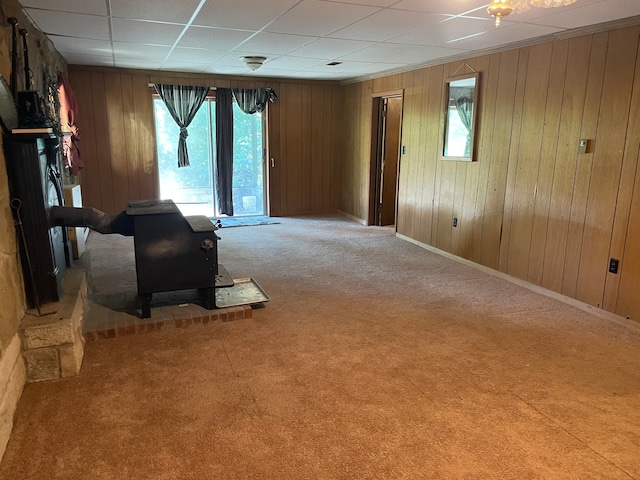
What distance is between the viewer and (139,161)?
6.67 meters

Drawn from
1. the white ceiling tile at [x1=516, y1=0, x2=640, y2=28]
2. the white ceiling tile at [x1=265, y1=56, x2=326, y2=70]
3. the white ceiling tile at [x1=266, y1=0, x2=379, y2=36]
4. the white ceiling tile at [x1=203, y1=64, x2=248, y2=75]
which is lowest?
the white ceiling tile at [x1=516, y1=0, x2=640, y2=28]

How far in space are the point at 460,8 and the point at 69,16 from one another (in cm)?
286

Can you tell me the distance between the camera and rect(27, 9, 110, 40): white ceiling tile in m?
3.42

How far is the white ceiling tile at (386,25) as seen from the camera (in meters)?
3.25

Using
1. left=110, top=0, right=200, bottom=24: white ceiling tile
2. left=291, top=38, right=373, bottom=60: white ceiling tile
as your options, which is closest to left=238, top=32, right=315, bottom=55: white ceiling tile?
left=291, top=38, right=373, bottom=60: white ceiling tile

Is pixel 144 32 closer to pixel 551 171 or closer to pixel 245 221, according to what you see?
pixel 245 221

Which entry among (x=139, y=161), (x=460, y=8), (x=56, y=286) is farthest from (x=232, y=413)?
(x=139, y=161)

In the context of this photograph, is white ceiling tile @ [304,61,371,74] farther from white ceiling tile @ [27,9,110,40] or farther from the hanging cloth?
the hanging cloth

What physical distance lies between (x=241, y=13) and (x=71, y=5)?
3.81 ft

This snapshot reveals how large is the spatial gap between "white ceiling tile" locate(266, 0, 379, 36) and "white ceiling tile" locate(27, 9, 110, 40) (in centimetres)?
138

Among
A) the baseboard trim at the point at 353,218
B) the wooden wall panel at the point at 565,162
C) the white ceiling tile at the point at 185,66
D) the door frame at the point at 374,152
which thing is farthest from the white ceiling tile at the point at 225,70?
the wooden wall panel at the point at 565,162

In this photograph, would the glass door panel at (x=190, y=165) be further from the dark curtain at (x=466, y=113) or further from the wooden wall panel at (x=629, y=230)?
the wooden wall panel at (x=629, y=230)

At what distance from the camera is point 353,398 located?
2.40 meters

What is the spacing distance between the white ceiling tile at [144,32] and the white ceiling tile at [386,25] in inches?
54.9
